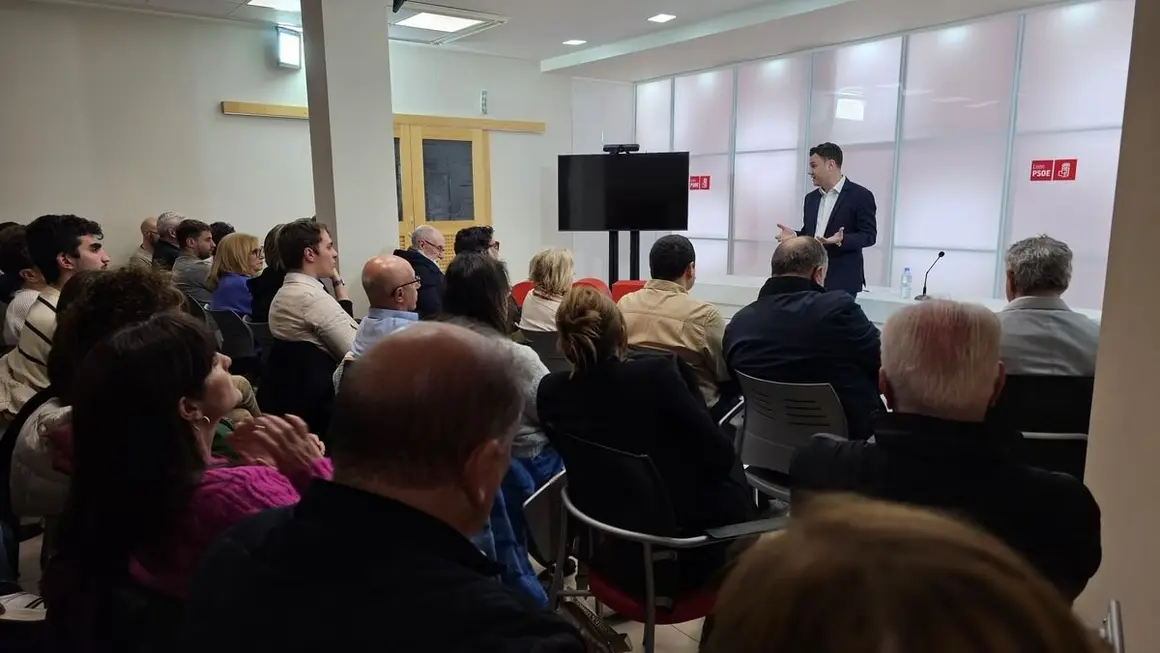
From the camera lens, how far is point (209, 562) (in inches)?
36.5

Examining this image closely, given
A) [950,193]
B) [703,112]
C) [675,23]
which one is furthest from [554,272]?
[703,112]

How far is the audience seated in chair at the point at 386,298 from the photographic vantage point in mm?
2822

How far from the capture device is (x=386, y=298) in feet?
9.59

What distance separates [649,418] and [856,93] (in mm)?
6152

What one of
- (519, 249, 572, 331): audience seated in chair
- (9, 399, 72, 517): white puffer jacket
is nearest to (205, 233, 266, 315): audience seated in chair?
(519, 249, 572, 331): audience seated in chair

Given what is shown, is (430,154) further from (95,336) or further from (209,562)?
(209,562)

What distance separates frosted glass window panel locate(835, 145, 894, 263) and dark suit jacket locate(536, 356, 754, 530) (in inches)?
222

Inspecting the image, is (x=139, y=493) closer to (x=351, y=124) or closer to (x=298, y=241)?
(x=298, y=241)

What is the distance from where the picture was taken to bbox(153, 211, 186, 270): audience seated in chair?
5578 millimetres

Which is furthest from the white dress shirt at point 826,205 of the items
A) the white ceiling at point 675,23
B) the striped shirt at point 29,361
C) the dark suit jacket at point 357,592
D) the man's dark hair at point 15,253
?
the dark suit jacket at point 357,592

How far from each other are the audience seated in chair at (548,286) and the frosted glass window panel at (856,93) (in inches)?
181

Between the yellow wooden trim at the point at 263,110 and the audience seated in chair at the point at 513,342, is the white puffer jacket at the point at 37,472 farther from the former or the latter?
the yellow wooden trim at the point at 263,110

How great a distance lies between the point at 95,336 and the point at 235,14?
18.4 ft

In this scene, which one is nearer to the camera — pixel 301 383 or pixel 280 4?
pixel 301 383
